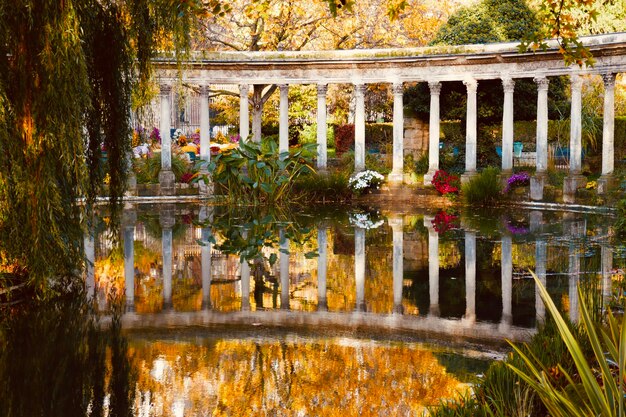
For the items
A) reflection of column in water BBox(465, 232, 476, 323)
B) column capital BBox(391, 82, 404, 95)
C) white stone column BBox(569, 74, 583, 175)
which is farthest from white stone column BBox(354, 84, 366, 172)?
reflection of column in water BBox(465, 232, 476, 323)

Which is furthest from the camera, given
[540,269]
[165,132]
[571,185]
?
[165,132]

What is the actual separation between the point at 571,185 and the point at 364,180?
7.97 meters

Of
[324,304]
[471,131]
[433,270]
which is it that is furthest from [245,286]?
[471,131]

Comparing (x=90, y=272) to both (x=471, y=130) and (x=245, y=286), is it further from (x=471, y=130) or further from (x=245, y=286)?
(x=471, y=130)

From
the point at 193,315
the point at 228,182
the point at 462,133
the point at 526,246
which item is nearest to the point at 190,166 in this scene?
the point at 228,182

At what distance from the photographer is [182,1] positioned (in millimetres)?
12047

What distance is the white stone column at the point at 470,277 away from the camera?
13.7 metres

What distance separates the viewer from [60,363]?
1052cm

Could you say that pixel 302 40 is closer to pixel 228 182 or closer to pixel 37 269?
pixel 228 182

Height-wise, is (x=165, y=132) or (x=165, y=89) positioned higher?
(x=165, y=89)

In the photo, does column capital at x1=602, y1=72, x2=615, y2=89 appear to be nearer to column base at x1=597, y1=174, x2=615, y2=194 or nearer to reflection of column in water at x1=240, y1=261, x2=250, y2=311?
column base at x1=597, y1=174, x2=615, y2=194

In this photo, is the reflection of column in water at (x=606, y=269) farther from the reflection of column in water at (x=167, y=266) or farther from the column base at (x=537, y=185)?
the column base at (x=537, y=185)

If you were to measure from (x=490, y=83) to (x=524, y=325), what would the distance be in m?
26.6

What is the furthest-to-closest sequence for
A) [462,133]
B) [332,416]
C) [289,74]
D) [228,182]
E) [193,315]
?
[462,133], [289,74], [228,182], [193,315], [332,416]
